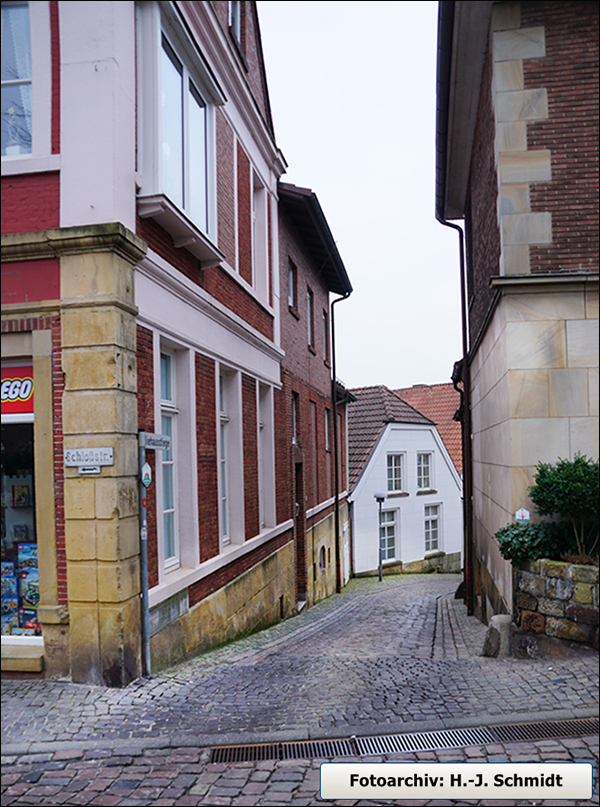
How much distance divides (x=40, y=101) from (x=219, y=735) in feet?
15.3

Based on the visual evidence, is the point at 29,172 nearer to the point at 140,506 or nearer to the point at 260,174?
the point at 140,506

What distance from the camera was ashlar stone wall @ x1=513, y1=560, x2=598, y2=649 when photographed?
5.42 m

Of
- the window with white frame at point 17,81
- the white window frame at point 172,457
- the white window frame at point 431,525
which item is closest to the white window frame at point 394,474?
the white window frame at point 431,525

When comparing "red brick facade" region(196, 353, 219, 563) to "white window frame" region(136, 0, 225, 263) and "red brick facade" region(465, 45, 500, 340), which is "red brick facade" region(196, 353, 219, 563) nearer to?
"white window frame" region(136, 0, 225, 263)

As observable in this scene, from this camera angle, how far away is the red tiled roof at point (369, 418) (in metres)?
24.6

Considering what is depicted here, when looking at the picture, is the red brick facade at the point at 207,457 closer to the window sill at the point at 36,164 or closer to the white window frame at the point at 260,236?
the window sill at the point at 36,164

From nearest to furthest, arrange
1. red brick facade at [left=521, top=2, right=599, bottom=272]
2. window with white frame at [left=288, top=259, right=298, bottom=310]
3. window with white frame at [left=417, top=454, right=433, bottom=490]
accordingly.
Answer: red brick facade at [left=521, top=2, right=599, bottom=272] → window with white frame at [left=288, top=259, right=298, bottom=310] → window with white frame at [left=417, top=454, right=433, bottom=490]

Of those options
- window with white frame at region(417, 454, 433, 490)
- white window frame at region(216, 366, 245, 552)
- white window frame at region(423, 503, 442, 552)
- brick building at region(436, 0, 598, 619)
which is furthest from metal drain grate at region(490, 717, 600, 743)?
white window frame at region(423, 503, 442, 552)

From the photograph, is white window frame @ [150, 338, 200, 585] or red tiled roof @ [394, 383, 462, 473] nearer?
white window frame @ [150, 338, 200, 585]

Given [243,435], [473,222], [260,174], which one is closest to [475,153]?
[473,222]

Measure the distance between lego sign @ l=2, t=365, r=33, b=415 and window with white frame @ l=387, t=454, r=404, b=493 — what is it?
20.8 meters

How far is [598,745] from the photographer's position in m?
3.71

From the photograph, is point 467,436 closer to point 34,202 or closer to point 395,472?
point 34,202

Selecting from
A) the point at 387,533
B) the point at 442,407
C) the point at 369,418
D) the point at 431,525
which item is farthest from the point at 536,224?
the point at 442,407
